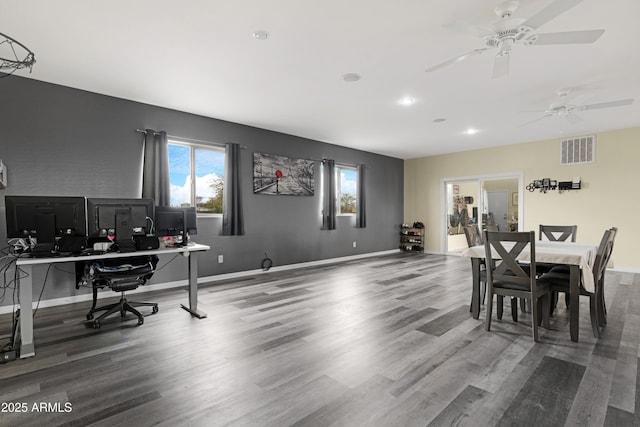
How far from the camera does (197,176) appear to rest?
5.18 meters

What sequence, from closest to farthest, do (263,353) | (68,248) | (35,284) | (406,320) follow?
(263,353)
(68,248)
(406,320)
(35,284)

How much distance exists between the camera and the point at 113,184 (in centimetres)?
430

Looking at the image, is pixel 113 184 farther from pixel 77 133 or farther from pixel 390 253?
pixel 390 253

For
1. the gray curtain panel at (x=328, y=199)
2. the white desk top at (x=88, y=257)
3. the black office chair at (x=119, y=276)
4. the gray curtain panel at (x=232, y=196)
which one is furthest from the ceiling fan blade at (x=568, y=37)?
the gray curtain panel at (x=328, y=199)

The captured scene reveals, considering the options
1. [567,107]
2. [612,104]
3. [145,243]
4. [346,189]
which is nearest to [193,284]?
[145,243]

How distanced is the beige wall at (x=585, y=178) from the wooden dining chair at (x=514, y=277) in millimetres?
4455

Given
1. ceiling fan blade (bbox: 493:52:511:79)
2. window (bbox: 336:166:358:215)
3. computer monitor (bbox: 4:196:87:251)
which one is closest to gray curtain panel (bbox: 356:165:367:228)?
window (bbox: 336:166:358:215)

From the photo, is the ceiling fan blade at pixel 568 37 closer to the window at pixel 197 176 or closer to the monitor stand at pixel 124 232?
the monitor stand at pixel 124 232

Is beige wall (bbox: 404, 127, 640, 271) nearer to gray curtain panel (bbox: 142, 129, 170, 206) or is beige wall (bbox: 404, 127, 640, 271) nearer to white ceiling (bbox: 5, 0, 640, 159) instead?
white ceiling (bbox: 5, 0, 640, 159)

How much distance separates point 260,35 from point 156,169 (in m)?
2.67

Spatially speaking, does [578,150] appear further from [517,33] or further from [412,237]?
[517,33]

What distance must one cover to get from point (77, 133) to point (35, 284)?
1911 millimetres

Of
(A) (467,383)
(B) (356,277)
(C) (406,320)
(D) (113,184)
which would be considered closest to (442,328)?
(C) (406,320)

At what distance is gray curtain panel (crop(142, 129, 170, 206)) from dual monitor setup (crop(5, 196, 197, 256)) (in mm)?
988
